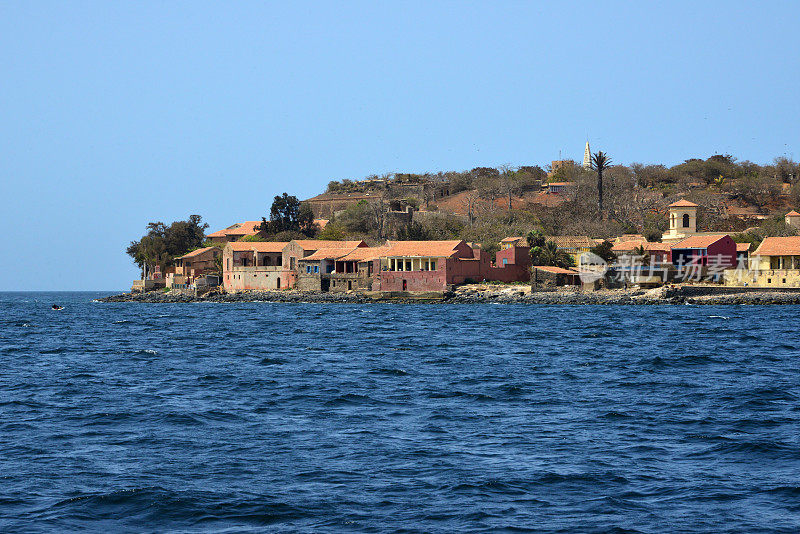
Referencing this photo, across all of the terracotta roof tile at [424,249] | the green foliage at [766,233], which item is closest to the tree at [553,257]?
the terracotta roof tile at [424,249]

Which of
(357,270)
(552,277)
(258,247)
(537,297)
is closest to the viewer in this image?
(537,297)

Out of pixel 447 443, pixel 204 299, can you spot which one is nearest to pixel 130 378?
pixel 447 443

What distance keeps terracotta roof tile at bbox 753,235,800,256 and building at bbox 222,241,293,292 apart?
4309 cm

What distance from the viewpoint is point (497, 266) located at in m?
77.1

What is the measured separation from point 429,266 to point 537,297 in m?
10.5

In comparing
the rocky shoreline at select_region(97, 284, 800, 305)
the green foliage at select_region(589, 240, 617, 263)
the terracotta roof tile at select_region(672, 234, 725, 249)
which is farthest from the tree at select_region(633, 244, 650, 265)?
the rocky shoreline at select_region(97, 284, 800, 305)

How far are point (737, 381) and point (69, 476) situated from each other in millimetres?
16615

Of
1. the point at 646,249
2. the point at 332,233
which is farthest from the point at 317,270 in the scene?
the point at 646,249

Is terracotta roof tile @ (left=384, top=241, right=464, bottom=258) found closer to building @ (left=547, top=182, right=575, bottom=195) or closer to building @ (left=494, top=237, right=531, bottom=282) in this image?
building @ (left=494, top=237, right=531, bottom=282)

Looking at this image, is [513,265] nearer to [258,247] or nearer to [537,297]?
[537,297]

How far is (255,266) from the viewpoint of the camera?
85.7 meters

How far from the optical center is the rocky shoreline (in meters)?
62.0

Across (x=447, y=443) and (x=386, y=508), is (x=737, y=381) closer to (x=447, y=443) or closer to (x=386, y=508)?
(x=447, y=443)

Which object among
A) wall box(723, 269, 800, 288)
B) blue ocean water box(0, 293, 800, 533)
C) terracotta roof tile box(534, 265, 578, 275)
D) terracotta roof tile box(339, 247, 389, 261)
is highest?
terracotta roof tile box(339, 247, 389, 261)
